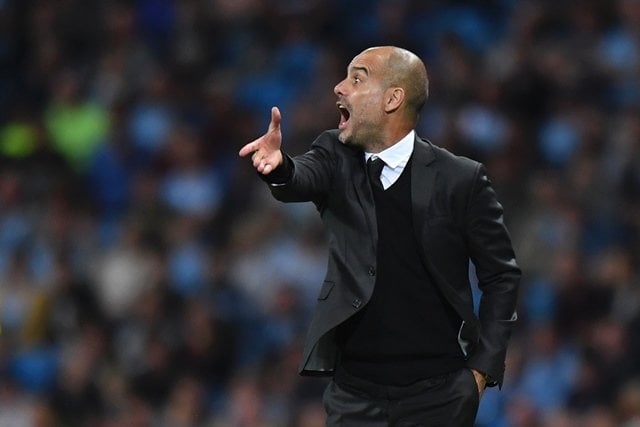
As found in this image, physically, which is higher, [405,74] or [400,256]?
[405,74]

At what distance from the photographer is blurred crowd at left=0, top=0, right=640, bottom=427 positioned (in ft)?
26.7

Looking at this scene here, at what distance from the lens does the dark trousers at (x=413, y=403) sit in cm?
447

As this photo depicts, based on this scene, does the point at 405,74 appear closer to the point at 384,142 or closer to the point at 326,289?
the point at 384,142

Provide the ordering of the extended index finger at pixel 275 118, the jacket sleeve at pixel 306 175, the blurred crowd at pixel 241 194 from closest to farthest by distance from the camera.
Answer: the extended index finger at pixel 275 118
the jacket sleeve at pixel 306 175
the blurred crowd at pixel 241 194

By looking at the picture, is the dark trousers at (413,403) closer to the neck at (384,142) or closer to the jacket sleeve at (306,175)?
the jacket sleeve at (306,175)

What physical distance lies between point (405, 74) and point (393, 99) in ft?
0.29

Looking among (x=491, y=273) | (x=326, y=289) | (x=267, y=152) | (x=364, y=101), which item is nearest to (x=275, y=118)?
(x=267, y=152)

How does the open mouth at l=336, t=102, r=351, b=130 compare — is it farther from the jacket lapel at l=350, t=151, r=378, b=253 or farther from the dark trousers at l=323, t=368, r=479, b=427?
the dark trousers at l=323, t=368, r=479, b=427

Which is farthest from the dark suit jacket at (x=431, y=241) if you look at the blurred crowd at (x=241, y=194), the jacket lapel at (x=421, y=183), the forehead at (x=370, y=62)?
the blurred crowd at (x=241, y=194)

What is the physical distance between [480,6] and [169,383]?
3.64 metres

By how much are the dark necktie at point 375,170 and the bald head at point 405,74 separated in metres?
0.18

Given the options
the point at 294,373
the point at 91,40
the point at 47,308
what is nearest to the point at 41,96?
the point at 91,40

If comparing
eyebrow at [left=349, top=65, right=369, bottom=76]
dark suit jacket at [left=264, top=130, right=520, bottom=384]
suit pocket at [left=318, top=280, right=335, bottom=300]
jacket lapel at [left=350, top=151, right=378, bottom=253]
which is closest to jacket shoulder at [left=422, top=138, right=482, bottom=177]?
dark suit jacket at [left=264, top=130, right=520, bottom=384]

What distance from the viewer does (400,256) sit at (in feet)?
14.7
